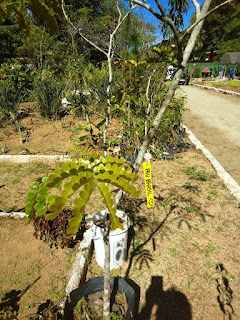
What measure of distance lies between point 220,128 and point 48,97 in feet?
16.2

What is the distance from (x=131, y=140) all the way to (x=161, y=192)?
1330mm

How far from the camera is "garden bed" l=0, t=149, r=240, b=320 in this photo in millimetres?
1712

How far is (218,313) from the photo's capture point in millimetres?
1651

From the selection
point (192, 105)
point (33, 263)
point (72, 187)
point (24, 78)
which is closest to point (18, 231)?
point (33, 263)

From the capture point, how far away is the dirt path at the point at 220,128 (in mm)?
4412

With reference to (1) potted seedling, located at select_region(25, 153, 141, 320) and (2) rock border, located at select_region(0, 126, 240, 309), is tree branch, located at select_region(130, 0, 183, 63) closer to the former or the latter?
(1) potted seedling, located at select_region(25, 153, 141, 320)

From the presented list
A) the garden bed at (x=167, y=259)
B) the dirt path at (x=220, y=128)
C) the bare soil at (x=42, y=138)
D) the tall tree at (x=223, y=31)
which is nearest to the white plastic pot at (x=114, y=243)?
the garden bed at (x=167, y=259)

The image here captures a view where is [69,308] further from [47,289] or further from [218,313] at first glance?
[218,313]

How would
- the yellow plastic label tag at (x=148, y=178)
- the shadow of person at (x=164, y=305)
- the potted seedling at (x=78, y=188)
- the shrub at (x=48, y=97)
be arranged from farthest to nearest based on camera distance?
the shrub at (x=48, y=97), the yellow plastic label tag at (x=148, y=178), the shadow of person at (x=164, y=305), the potted seedling at (x=78, y=188)

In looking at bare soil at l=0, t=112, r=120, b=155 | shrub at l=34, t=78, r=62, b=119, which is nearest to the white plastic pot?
bare soil at l=0, t=112, r=120, b=155

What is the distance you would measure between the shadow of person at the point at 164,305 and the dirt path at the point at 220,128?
2.44 m

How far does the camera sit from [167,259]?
207 centimetres

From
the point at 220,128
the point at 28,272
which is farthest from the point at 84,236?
the point at 220,128

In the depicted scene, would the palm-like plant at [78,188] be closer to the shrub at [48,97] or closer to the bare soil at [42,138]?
the bare soil at [42,138]
